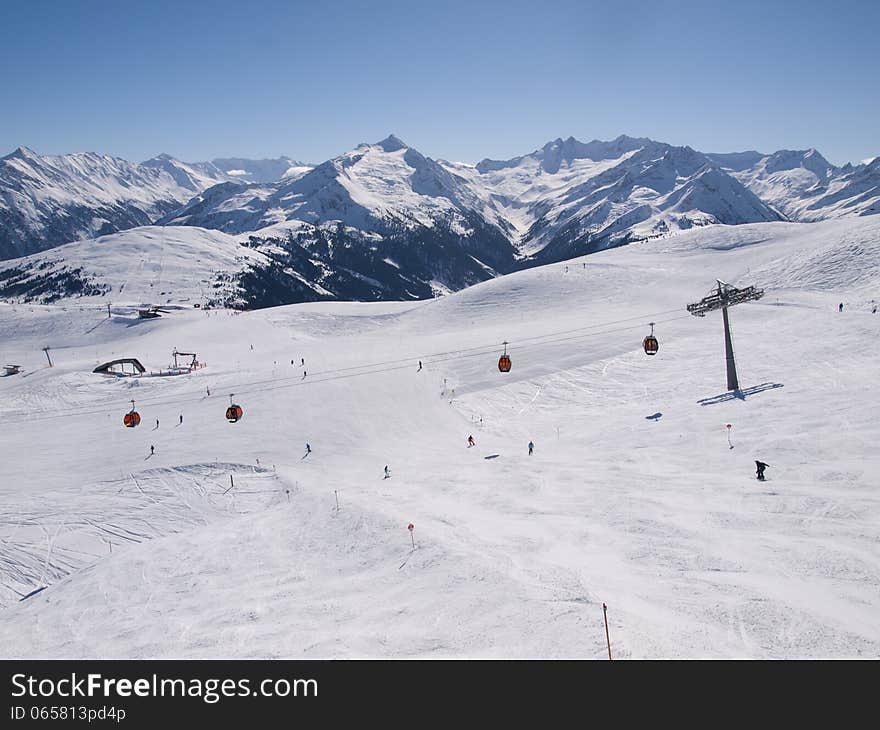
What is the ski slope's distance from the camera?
673 inches

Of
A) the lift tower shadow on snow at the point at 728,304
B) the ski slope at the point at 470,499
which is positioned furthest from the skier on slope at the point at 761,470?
the lift tower shadow on snow at the point at 728,304

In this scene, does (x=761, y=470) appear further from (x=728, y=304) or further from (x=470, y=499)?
(x=728, y=304)

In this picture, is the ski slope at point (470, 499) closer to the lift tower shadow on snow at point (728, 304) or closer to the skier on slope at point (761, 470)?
the skier on slope at point (761, 470)

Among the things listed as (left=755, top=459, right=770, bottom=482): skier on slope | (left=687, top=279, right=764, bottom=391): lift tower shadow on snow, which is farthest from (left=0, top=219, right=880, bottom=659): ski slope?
(left=687, top=279, right=764, bottom=391): lift tower shadow on snow

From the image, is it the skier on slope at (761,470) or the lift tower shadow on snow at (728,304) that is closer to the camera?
the skier on slope at (761,470)

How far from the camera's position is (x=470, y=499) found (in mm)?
30641

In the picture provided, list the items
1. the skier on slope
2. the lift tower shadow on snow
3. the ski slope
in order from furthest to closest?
the lift tower shadow on snow → the skier on slope → the ski slope

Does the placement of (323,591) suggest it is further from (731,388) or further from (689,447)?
(731,388)

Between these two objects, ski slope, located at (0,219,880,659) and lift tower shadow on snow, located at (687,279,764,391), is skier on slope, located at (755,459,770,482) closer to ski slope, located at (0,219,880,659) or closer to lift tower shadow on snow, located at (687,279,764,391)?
ski slope, located at (0,219,880,659)

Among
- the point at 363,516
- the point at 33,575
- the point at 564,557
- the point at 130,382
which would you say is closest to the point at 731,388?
the point at 564,557

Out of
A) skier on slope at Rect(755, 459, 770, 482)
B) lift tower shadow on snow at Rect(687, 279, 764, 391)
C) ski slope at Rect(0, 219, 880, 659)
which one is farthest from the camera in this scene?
lift tower shadow on snow at Rect(687, 279, 764, 391)

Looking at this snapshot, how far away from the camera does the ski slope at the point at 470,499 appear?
17.1 m

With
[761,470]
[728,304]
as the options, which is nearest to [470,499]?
[761,470]

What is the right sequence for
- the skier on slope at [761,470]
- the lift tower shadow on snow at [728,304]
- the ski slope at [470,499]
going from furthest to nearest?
the lift tower shadow on snow at [728,304] < the skier on slope at [761,470] < the ski slope at [470,499]
